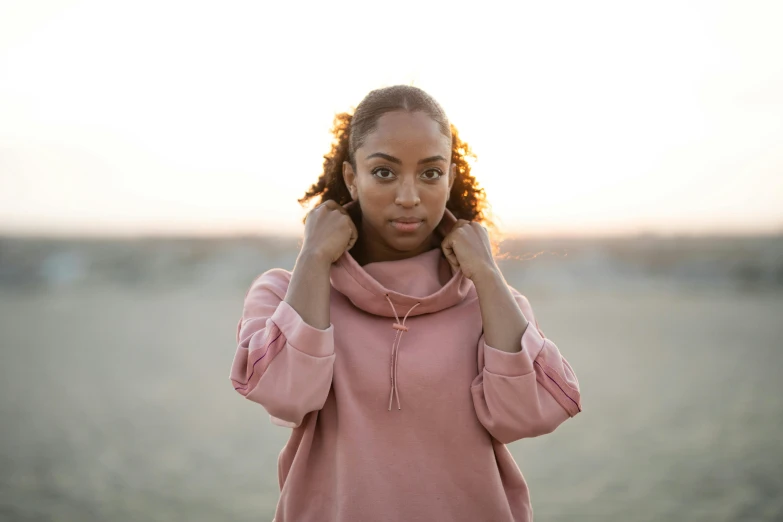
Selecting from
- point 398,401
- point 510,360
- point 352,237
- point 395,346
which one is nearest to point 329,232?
point 352,237

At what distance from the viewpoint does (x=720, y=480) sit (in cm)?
562

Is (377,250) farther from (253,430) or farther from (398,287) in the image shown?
(253,430)

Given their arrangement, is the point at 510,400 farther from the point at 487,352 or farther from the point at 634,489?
the point at 634,489

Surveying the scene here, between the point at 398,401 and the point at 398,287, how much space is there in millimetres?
359

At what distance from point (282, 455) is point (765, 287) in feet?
65.0

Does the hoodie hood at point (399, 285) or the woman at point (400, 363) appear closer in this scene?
the woman at point (400, 363)

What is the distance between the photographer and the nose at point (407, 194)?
7.08 ft

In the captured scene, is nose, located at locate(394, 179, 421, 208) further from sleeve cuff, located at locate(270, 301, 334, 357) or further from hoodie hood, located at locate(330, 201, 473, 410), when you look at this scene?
sleeve cuff, located at locate(270, 301, 334, 357)

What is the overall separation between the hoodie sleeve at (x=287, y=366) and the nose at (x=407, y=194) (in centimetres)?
42

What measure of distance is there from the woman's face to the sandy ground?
11.4 feet

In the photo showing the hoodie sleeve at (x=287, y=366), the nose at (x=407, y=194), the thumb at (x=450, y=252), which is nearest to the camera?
the hoodie sleeve at (x=287, y=366)

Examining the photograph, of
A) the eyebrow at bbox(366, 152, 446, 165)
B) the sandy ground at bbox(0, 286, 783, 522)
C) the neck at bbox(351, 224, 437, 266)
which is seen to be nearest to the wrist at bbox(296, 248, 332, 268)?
the neck at bbox(351, 224, 437, 266)

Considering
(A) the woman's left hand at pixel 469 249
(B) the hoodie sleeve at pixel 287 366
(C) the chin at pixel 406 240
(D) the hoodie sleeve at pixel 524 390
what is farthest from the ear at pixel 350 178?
(D) the hoodie sleeve at pixel 524 390

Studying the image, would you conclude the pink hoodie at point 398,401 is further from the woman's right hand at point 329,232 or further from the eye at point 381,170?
the eye at point 381,170
